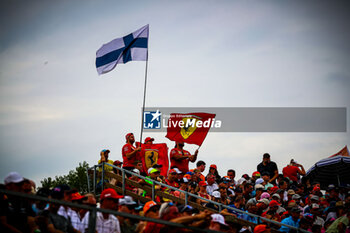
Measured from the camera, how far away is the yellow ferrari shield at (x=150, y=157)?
44.1 ft

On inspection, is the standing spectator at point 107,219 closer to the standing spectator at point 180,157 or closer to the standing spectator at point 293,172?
the standing spectator at point 180,157

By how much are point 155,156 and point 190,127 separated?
84.9 inches

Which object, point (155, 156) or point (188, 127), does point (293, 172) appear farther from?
point (155, 156)

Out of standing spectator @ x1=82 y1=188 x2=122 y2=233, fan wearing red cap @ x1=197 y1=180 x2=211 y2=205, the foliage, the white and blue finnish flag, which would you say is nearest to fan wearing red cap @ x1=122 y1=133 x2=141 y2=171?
fan wearing red cap @ x1=197 y1=180 x2=211 y2=205

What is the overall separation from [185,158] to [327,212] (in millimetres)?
4417

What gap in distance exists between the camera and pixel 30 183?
7398 mm

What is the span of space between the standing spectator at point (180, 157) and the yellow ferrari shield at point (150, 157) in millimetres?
657

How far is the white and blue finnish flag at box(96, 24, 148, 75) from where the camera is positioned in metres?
15.4

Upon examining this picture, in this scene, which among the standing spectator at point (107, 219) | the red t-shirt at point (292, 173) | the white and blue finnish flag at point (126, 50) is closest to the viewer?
the standing spectator at point (107, 219)

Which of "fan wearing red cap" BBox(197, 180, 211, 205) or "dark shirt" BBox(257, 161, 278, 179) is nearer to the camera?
"fan wearing red cap" BBox(197, 180, 211, 205)

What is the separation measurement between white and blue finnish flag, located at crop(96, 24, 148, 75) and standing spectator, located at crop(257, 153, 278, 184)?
5.49 m

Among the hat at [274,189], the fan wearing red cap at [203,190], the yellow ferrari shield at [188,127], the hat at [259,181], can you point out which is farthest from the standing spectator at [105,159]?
the hat at [274,189]

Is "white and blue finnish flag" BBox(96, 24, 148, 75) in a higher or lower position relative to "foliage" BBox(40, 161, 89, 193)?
higher

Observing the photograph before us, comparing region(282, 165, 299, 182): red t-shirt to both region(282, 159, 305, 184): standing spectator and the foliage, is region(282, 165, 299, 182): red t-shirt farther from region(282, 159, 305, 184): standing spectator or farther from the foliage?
the foliage
